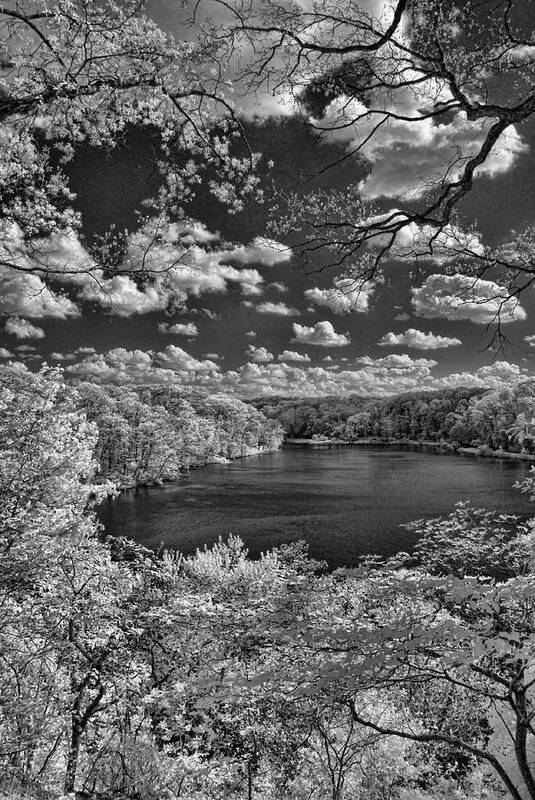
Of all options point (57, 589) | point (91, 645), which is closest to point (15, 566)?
point (57, 589)

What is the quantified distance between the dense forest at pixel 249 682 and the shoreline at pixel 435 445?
52.9m

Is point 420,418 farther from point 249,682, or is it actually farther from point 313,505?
point 249,682

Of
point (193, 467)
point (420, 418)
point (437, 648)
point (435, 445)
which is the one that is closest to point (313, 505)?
point (193, 467)

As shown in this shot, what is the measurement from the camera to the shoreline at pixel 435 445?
5772 cm

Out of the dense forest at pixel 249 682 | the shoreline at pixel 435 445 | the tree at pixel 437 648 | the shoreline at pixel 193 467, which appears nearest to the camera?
the tree at pixel 437 648

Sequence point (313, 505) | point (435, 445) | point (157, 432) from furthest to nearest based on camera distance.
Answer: point (435, 445)
point (157, 432)
point (313, 505)

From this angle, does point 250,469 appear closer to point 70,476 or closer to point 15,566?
point 70,476

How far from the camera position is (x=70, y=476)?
11.4m

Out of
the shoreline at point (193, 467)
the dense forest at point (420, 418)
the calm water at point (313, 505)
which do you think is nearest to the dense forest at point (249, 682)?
the calm water at point (313, 505)

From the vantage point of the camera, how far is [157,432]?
4328 cm

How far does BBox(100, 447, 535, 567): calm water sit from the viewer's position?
23844mm

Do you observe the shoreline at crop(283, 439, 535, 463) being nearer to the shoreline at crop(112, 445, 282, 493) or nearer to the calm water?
the calm water

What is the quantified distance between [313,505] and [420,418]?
7781cm

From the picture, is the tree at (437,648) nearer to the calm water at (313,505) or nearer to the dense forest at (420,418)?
the calm water at (313,505)
